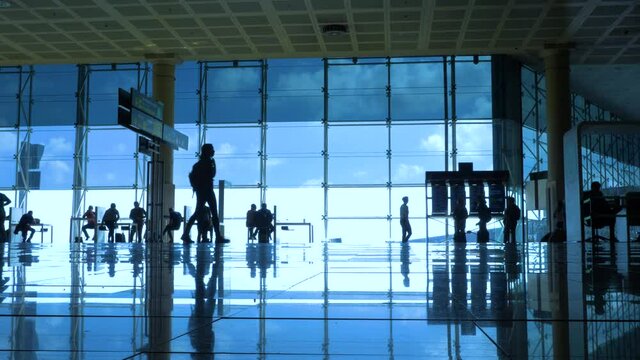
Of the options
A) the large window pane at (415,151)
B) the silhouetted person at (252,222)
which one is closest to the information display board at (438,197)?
the silhouetted person at (252,222)

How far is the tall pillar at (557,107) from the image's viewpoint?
19906 mm

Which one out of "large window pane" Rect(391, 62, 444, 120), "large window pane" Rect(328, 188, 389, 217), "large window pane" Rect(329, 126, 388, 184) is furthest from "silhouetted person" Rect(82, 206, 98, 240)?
"large window pane" Rect(391, 62, 444, 120)

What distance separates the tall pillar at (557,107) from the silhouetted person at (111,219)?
13261 millimetres

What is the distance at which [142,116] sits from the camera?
51.1 feet

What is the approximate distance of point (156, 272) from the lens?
399 centimetres

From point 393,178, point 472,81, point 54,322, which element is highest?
point 472,81

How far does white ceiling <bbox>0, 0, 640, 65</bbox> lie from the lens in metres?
16.8

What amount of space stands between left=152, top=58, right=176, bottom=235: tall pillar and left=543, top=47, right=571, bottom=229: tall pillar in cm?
1112

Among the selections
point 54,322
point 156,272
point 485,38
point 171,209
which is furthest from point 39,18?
point 54,322

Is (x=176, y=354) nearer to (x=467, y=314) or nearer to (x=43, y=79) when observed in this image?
(x=467, y=314)

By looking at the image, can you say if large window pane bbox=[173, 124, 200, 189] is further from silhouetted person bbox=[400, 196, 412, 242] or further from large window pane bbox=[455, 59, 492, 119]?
large window pane bbox=[455, 59, 492, 119]

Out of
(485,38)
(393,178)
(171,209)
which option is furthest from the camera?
(393,178)

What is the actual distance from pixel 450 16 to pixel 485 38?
7.97ft

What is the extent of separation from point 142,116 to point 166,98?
232 inches
